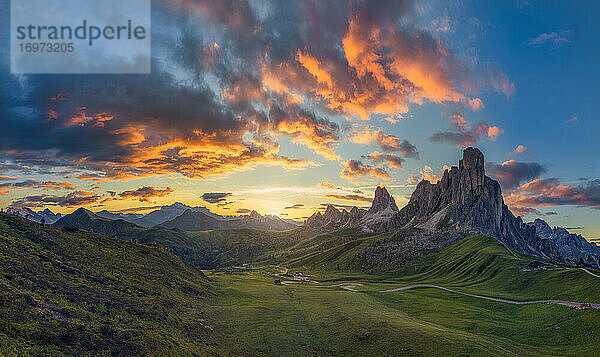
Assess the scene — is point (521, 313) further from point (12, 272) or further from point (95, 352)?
point (12, 272)

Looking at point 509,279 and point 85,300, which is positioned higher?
point 85,300

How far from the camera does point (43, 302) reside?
44.2 meters

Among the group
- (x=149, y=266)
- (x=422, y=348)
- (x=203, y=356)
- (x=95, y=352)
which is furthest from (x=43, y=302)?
(x=422, y=348)

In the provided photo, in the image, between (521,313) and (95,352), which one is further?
(521,313)

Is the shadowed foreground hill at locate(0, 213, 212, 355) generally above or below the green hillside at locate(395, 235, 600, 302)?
above

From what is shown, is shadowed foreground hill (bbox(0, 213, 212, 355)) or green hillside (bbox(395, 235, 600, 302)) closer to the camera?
shadowed foreground hill (bbox(0, 213, 212, 355))

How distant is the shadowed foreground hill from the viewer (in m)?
38.4

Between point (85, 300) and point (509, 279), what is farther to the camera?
point (509, 279)

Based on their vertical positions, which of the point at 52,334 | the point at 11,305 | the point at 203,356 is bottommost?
the point at 203,356

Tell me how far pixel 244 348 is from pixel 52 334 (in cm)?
3246

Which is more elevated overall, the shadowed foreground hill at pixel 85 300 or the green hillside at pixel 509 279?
the shadowed foreground hill at pixel 85 300

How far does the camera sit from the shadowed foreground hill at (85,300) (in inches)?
1512

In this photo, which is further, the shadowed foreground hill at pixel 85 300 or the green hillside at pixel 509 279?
the green hillside at pixel 509 279

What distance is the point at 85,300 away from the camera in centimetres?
5209
